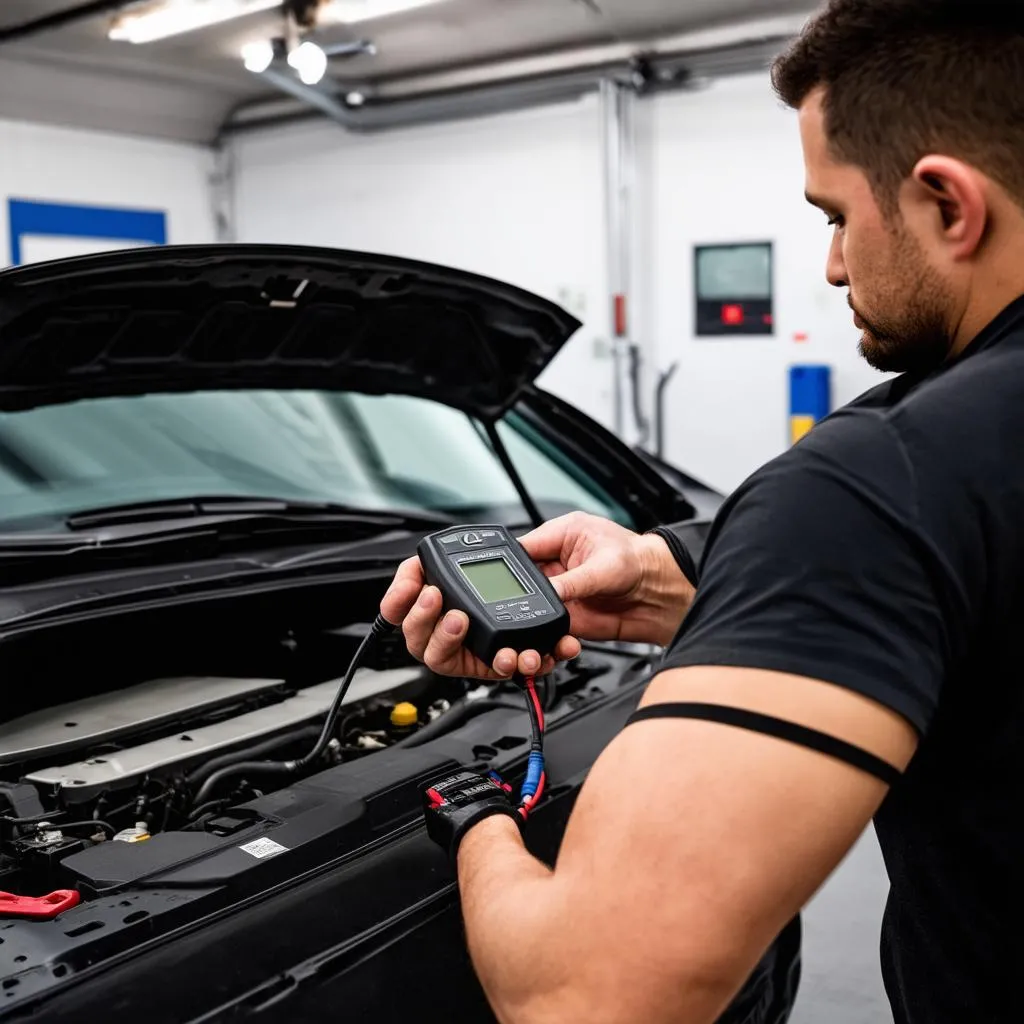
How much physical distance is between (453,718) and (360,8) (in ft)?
15.2

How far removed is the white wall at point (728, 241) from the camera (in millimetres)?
5824

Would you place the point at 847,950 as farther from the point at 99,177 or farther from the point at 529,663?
the point at 99,177

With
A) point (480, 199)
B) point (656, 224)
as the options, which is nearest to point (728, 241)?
point (656, 224)

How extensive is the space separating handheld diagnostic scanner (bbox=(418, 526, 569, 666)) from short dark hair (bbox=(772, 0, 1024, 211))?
0.62 metres

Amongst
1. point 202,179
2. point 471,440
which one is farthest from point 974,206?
point 202,179

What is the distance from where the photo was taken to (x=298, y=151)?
7730 millimetres

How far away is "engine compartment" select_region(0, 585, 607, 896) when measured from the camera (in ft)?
4.94

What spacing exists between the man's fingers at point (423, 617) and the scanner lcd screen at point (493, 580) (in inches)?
1.9

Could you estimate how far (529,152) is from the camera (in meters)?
6.70

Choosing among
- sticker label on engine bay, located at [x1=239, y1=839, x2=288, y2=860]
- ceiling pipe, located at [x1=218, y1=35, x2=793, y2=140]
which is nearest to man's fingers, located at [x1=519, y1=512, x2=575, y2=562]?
sticker label on engine bay, located at [x1=239, y1=839, x2=288, y2=860]

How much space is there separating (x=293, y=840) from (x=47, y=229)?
6633 mm

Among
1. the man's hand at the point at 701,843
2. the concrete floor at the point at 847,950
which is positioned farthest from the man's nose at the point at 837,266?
the concrete floor at the point at 847,950

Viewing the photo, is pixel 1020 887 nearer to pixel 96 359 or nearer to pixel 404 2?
pixel 96 359

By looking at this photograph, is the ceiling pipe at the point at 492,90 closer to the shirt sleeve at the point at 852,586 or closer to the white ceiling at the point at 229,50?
the white ceiling at the point at 229,50
